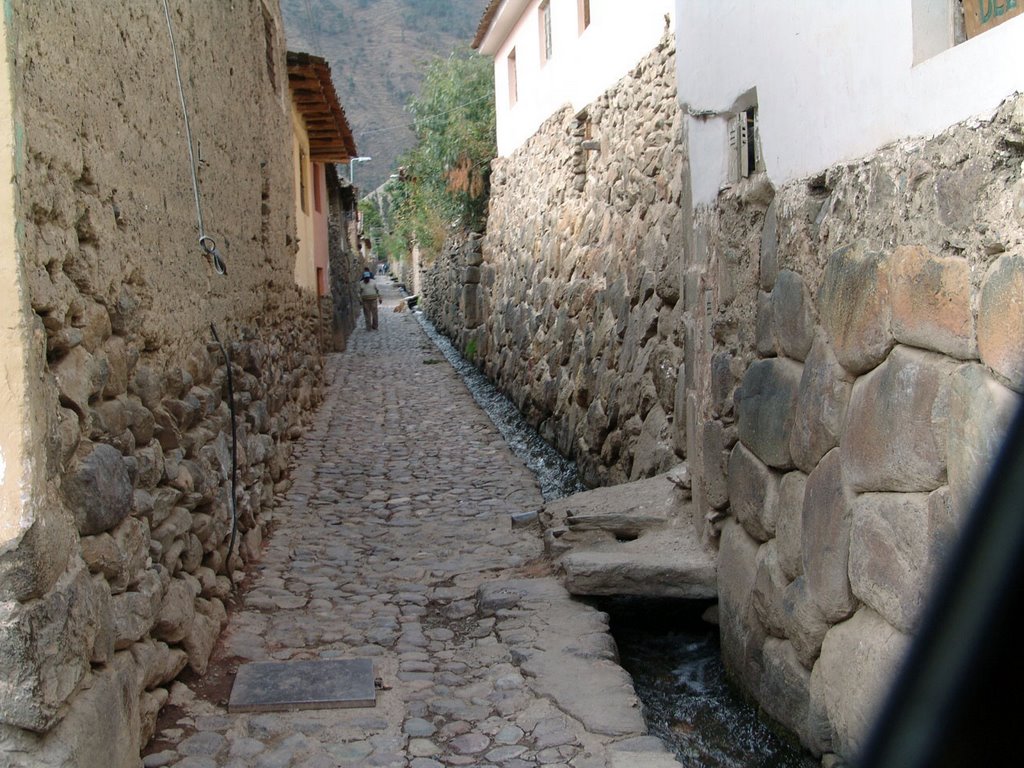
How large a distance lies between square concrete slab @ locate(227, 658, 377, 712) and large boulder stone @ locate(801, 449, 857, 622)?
5.79 feet

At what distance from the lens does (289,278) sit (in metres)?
9.64

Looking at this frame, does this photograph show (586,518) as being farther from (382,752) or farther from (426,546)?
(382,752)

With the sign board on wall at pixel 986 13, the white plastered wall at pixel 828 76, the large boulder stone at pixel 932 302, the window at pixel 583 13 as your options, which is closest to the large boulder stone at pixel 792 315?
the white plastered wall at pixel 828 76

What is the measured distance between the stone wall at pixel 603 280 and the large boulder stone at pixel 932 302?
9.35ft

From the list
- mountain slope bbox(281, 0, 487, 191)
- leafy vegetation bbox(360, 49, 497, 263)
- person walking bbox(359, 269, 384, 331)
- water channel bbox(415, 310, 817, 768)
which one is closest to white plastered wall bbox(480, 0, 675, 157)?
leafy vegetation bbox(360, 49, 497, 263)

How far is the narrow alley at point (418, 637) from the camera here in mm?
3570

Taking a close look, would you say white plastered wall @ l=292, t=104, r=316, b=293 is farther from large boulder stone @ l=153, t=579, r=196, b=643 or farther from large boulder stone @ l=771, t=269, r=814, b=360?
large boulder stone @ l=771, t=269, r=814, b=360

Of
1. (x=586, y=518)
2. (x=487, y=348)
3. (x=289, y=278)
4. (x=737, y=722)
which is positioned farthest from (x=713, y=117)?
(x=487, y=348)

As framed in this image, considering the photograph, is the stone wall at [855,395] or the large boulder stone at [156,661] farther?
the large boulder stone at [156,661]

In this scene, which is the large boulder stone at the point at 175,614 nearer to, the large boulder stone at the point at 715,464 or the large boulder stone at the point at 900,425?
the large boulder stone at the point at 715,464

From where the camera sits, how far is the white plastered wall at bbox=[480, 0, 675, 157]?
25.1ft

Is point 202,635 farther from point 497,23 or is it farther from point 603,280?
point 497,23

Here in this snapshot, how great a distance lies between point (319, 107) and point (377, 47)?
52.2 metres

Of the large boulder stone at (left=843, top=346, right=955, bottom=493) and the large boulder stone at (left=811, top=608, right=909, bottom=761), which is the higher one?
the large boulder stone at (left=843, top=346, right=955, bottom=493)
